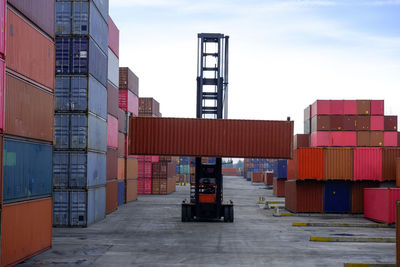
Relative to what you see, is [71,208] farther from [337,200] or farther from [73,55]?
[337,200]

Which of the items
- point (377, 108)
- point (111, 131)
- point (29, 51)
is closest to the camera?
point (29, 51)

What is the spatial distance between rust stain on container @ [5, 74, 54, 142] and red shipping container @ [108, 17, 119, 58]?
1382cm

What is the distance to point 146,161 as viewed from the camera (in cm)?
5531

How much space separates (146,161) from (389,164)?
95.3 ft

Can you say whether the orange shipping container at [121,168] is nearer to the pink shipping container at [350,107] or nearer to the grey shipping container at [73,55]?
the grey shipping container at [73,55]

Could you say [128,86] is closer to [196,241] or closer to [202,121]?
[202,121]

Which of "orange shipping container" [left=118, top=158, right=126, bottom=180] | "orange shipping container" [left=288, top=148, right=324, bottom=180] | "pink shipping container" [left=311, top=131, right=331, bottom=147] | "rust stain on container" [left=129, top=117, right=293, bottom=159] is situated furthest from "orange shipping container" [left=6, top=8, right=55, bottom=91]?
"pink shipping container" [left=311, top=131, right=331, bottom=147]

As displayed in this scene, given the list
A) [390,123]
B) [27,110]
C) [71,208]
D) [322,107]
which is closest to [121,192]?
[71,208]

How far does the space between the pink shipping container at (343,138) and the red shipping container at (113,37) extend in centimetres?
2414

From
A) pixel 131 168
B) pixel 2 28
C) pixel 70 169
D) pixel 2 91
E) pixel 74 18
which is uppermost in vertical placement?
pixel 74 18

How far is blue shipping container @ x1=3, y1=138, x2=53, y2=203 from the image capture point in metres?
15.2

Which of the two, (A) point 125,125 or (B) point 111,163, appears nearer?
(B) point 111,163

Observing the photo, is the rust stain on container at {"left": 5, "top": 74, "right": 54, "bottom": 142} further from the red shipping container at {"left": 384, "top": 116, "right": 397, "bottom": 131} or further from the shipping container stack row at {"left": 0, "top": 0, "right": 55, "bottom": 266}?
the red shipping container at {"left": 384, "top": 116, "right": 397, "bottom": 131}

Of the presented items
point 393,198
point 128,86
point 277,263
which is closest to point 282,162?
point 128,86
